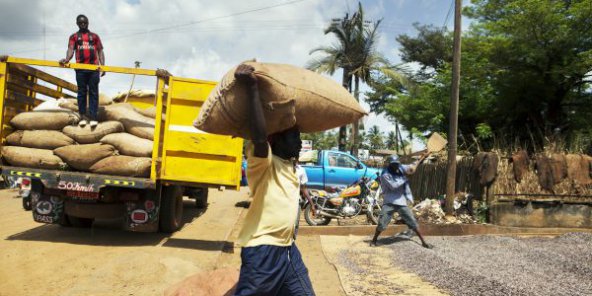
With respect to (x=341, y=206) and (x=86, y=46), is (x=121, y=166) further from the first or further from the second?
(x=341, y=206)

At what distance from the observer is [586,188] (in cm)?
985

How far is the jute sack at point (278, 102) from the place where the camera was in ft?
A: 8.20

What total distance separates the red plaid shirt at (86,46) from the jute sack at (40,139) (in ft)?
4.00

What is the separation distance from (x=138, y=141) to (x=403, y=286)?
422 centimetres

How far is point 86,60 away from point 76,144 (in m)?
1.34

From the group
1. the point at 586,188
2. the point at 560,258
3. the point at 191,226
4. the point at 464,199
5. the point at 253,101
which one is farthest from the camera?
the point at 464,199

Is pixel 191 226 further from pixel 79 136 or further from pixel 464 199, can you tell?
pixel 464 199

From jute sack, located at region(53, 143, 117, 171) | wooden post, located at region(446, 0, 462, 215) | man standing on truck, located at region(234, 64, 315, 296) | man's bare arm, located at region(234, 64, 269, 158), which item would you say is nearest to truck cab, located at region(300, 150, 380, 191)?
Answer: wooden post, located at region(446, 0, 462, 215)

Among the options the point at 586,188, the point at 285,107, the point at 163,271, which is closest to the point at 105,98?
the point at 163,271

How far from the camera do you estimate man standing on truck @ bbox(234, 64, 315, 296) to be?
240cm

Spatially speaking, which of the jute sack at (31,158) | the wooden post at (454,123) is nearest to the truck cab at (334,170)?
the wooden post at (454,123)

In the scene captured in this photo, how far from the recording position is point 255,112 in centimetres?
238

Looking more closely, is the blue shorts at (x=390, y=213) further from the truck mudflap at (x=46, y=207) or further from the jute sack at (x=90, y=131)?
the truck mudflap at (x=46, y=207)

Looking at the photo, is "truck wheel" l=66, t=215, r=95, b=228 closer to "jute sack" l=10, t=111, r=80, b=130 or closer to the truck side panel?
"jute sack" l=10, t=111, r=80, b=130
